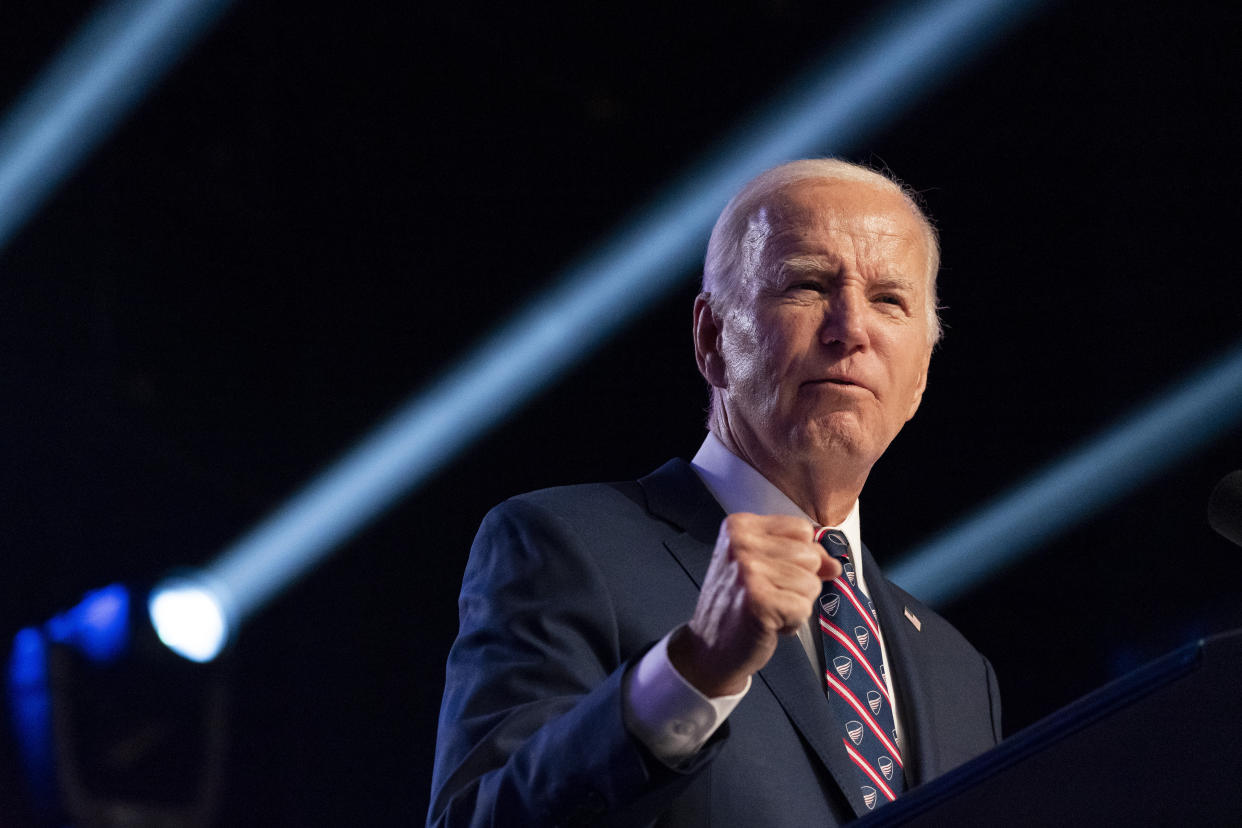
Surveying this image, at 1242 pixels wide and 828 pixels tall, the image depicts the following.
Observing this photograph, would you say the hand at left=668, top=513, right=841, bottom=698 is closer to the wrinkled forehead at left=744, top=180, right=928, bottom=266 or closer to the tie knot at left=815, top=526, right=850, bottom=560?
the tie knot at left=815, top=526, right=850, bottom=560

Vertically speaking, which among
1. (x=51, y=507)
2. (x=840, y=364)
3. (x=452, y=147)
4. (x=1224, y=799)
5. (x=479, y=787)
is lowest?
(x=1224, y=799)

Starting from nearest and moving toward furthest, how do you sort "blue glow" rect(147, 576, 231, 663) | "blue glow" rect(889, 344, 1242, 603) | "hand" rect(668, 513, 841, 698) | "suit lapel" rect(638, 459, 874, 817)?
"hand" rect(668, 513, 841, 698) → "suit lapel" rect(638, 459, 874, 817) → "blue glow" rect(889, 344, 1242, 603) → "blue glow" rect(147, 576, 231, 663)

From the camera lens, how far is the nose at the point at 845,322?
1.74m

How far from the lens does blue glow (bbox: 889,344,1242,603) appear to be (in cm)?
322

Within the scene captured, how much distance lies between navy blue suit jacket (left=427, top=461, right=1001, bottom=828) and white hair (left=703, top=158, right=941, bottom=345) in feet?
1.19

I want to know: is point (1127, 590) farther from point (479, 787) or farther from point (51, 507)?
point (51, 507)

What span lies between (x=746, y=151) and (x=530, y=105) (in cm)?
72

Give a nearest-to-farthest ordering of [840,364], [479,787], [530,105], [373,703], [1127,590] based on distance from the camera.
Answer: [479,787]
[840,364]
[1127,590]
[530,105]
[373,703]

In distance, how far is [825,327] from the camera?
1.76m

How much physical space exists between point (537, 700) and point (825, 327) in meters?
0.71

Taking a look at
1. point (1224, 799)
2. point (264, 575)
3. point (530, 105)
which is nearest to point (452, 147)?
point (530, 105)

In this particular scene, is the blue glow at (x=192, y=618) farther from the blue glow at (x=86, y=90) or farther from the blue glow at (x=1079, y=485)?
the blue glow at (x=1079, y=485)

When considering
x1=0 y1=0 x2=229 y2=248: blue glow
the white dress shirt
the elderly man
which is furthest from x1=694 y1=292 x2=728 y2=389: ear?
x1=0 y1=0 x2=229 y2=248: blue glow

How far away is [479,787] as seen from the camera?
1.23m
